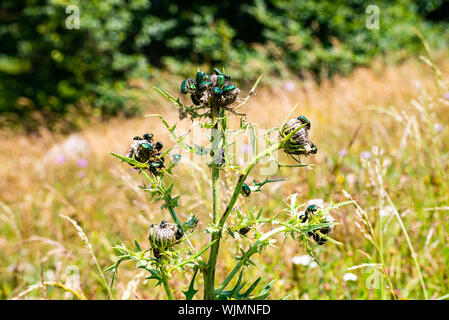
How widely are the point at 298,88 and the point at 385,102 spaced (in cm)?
184

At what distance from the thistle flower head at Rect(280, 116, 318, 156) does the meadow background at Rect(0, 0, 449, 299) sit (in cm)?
65

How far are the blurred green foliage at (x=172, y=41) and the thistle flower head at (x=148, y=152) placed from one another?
6.57m

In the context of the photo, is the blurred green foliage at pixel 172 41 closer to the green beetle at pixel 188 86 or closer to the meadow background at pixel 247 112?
the meadow background at pixel 247 112

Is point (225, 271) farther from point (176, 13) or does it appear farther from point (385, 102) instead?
point (176, 13)

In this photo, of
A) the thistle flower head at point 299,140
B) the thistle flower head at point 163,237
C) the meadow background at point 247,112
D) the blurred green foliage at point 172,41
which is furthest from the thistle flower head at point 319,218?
the blurred green foliage at point 172,41

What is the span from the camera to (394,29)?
7758mm

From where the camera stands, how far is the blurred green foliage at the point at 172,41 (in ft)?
25.2

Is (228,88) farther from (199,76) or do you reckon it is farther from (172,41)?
(172,41)

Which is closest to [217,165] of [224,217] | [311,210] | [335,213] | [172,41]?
[224,217]

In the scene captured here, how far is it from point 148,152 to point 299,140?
31 cm

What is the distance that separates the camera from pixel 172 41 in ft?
28.8

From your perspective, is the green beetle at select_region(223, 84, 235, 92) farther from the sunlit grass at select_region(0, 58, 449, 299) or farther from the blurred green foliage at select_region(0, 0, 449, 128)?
the blurred green foliage at select_region(0, 0, 449, 128)

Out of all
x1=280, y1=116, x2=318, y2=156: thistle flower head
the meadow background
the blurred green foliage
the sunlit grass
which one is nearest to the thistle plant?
x1=280, y1=116, x2=318, y2=156: thistle flower head

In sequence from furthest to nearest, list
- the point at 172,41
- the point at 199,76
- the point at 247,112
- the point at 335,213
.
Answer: the point at 172,41, the point at 247,112, the point at 335,213, the point at 199,76
